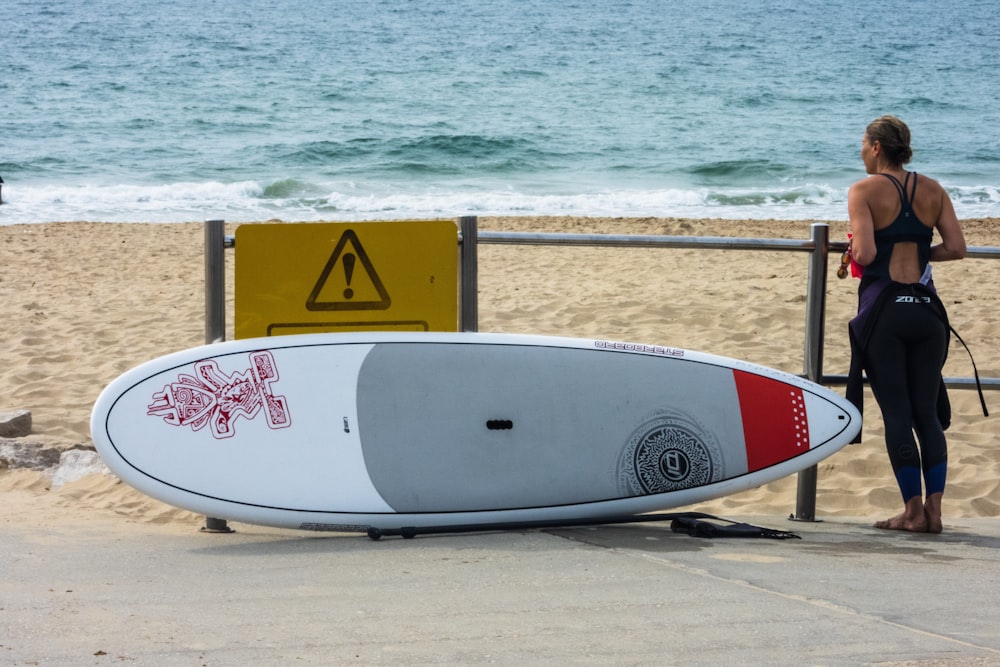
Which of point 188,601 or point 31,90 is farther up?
point 31,90

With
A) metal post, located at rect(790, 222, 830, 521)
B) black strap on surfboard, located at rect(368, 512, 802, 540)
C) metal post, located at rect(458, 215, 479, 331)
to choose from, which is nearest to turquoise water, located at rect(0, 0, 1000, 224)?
metal post, located at rect(458, 215, 479, 331)

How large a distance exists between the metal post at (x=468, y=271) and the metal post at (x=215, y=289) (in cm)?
80

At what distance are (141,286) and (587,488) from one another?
590 centimetres

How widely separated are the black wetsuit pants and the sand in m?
0.75

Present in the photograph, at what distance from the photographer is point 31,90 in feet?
80.3

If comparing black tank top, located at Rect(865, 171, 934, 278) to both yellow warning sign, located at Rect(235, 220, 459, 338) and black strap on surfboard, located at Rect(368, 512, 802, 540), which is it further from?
yellow warning sign, located at Rect(235, 220, 459, 338)

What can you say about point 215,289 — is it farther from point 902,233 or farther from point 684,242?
point 902,233

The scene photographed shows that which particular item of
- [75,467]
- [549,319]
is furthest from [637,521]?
[549,319]

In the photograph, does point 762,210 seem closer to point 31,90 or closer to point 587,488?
point 587,488

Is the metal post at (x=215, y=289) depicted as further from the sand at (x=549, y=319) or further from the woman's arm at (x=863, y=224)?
the woman's arm at (x=863, y=224)

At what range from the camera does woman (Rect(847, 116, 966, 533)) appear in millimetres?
3113

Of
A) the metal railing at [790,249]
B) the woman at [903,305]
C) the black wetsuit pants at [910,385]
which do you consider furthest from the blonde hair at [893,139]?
the black wetsuit pants at [910,385]

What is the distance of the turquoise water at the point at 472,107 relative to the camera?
1644 centimetres

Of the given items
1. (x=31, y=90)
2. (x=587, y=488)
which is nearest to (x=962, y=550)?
(x=587, y=488)
